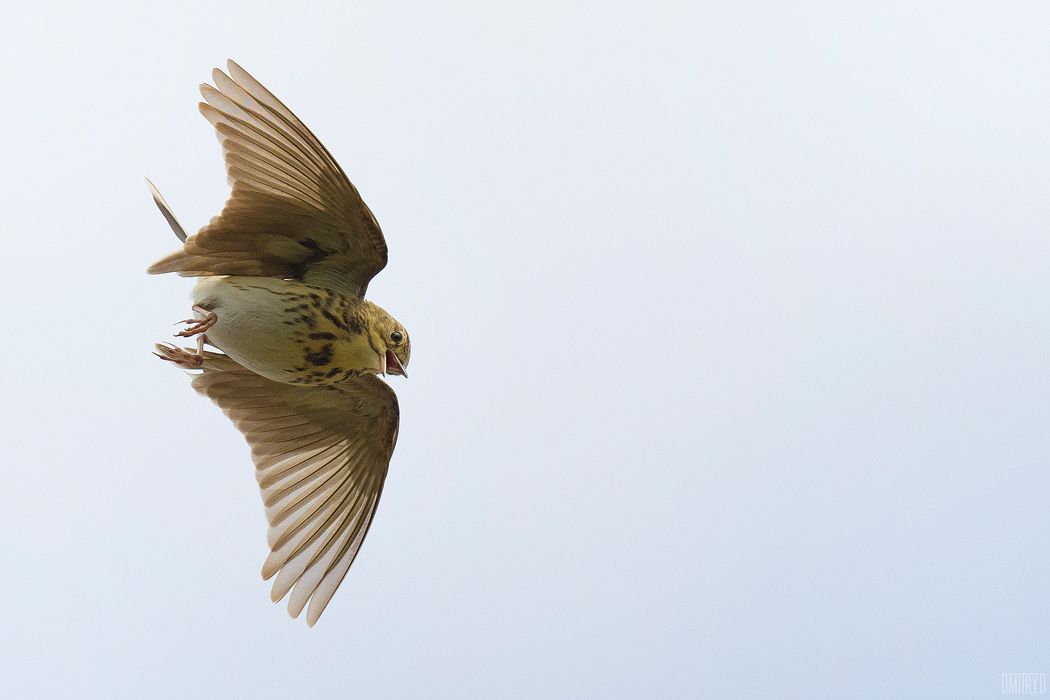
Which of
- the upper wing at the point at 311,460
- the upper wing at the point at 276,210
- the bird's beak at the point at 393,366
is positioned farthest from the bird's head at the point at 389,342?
the upper wing at the point at 311,460

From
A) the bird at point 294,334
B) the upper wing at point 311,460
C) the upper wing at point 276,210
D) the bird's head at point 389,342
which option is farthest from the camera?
the upper wing at point 311,460

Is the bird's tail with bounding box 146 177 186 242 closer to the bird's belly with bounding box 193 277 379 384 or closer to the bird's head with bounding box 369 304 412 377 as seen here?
the bird's belly with bounding box 193 277 379 384

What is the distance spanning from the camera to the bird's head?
21.7 feet

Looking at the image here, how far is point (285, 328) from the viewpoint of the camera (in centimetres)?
643

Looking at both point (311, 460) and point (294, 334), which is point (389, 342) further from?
point (311, 460)

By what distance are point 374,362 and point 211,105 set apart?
5.28ft

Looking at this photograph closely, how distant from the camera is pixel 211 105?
19.7 ft

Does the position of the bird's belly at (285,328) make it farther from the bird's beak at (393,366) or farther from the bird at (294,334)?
the bird's beak at (393,366)

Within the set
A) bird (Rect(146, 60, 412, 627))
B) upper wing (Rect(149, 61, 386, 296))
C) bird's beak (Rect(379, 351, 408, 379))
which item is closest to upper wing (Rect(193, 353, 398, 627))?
bird (Rect(146, 60, 412, 627))

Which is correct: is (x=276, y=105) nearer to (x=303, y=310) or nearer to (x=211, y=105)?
(x=211, y=105)

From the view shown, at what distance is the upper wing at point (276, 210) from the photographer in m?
6.03

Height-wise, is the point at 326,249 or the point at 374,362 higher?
the point at 326,249

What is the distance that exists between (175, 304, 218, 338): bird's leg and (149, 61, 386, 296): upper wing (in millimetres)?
213

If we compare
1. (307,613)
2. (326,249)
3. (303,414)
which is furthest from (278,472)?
(326,249)
